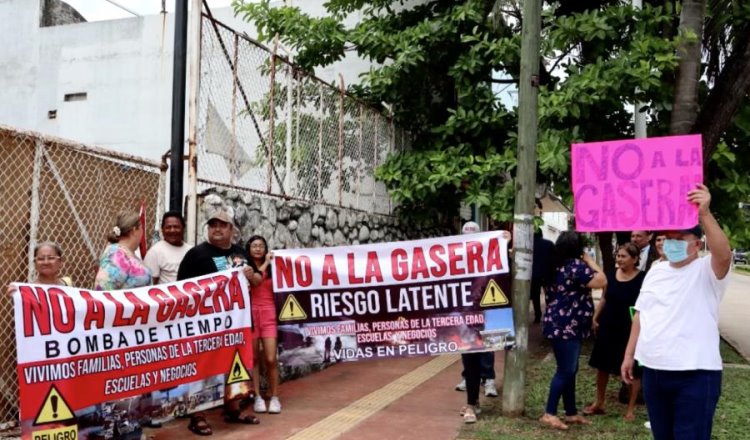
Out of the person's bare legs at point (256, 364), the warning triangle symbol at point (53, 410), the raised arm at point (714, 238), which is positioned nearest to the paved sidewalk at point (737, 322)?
the raised arm at point (714, 238)

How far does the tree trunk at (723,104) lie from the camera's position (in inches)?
304

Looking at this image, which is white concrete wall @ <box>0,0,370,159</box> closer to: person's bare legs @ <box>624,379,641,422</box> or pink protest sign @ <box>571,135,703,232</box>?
pink protest sign @ <box>571,135,703,232</box>

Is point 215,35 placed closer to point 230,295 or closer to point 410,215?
point 230,295

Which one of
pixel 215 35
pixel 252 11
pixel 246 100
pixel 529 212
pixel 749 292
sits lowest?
pixel 749 292

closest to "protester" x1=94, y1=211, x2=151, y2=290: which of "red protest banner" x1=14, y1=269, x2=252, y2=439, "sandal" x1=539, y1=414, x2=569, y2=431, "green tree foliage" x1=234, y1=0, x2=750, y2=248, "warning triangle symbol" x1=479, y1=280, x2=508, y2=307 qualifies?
"red protest banner" x1=14, y1=269, x2=252, y2=439

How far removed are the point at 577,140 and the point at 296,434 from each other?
497 centimetres

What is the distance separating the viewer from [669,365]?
3529mm

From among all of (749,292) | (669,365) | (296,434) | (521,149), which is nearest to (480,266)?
(521,149)

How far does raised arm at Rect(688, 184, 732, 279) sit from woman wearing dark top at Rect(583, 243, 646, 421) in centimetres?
264

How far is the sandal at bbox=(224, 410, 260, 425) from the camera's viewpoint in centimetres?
579

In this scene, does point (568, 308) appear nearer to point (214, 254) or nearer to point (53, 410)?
point (214, 254)

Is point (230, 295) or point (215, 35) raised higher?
point (215, 35)

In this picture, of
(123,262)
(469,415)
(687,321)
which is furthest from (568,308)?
(123,262)

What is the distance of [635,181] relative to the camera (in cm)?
482
